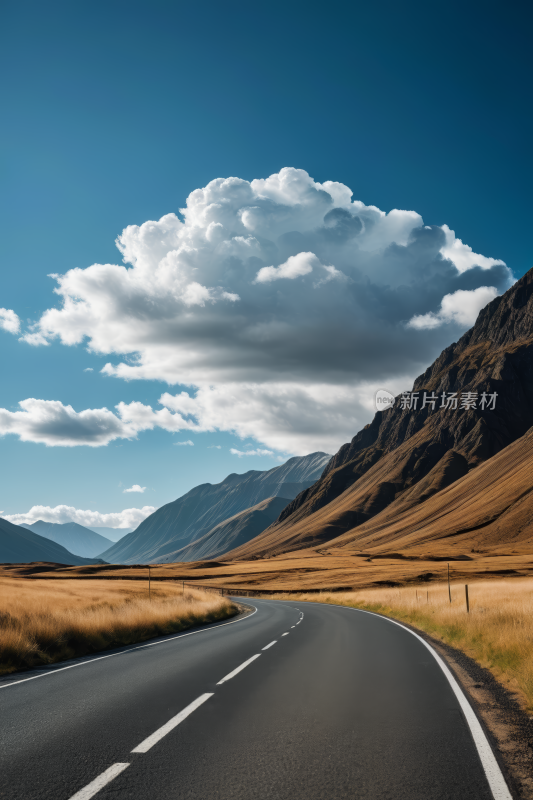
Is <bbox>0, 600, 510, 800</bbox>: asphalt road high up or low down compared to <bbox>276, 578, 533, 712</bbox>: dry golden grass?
up

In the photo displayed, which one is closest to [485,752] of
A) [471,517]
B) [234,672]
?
[234,672]

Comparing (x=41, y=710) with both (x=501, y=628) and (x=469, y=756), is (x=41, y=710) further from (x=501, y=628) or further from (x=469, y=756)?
(x=501, y=628)

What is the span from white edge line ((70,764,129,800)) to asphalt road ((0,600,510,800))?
0.02m

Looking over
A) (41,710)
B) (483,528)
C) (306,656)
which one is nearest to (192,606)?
(306,656)

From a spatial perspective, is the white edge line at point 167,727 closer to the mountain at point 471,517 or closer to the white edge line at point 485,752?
the white edge line at point 485,752

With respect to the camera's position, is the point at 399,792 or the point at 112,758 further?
the point at 112,758

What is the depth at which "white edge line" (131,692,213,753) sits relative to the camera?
6.03 m

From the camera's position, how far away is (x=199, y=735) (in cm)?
652

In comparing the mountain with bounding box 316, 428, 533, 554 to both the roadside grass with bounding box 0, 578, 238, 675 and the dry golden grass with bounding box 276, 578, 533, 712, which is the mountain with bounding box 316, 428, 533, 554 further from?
the roadside grass with bounding box 0, 578, 238, 675

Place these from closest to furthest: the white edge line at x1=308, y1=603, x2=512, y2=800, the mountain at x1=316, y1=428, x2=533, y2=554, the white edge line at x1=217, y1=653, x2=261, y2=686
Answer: the white edge line at x1=308, y1=603, x2=512, y2=800 < the white edge line at x1=217, y1=653, x2=261, y2=686 < the mountain at x1=316, y1=428, x2=533, y2=554

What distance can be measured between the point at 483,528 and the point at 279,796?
431ft

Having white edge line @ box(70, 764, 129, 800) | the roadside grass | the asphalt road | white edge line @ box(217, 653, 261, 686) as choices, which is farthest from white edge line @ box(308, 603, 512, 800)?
the roadside grass

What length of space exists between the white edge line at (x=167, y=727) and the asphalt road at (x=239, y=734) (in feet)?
0.11

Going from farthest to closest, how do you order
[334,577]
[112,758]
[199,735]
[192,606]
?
[334,577], [192,606], [199,735], [112,758]
